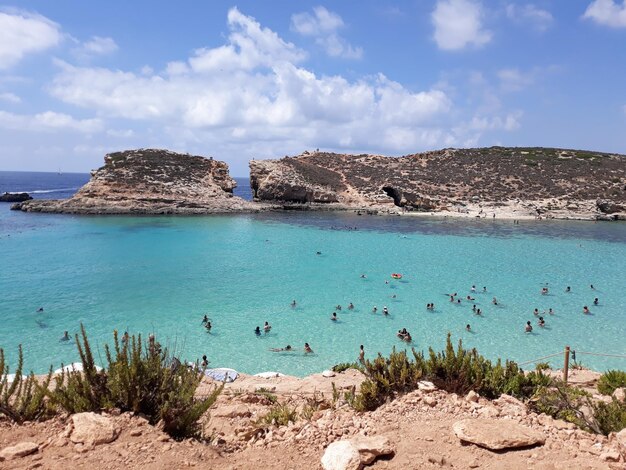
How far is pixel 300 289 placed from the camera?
2512 centimetres

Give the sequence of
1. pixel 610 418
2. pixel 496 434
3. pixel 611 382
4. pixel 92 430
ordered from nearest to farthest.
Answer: pixel 496 434, pixel 92 430, pixel 610 418, pixel 611 382

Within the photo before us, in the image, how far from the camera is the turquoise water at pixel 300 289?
17.4 meters

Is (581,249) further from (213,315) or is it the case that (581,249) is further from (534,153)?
(534,153)

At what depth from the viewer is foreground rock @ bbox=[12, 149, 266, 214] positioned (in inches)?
2398

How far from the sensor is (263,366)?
15516 millimetres

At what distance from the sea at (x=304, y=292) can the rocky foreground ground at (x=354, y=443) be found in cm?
131

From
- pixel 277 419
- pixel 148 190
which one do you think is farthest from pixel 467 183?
pixel 277 419

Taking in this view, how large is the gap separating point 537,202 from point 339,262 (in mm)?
50321

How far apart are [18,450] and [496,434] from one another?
5654 millimetres

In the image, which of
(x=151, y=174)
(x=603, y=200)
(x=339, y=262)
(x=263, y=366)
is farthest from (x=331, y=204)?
(x=263, y=366)

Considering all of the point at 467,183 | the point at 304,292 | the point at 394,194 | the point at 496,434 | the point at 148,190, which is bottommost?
the point at 304,292

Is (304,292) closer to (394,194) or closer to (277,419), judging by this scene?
(277,419)

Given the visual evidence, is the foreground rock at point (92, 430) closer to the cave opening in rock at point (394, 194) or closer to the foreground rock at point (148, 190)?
the foreground rock at point (148, 190)

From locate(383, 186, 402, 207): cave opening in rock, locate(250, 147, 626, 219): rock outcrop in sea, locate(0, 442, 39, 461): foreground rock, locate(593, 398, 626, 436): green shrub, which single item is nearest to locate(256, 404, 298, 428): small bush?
locate(0, 442, 39, 461): foreground rock
